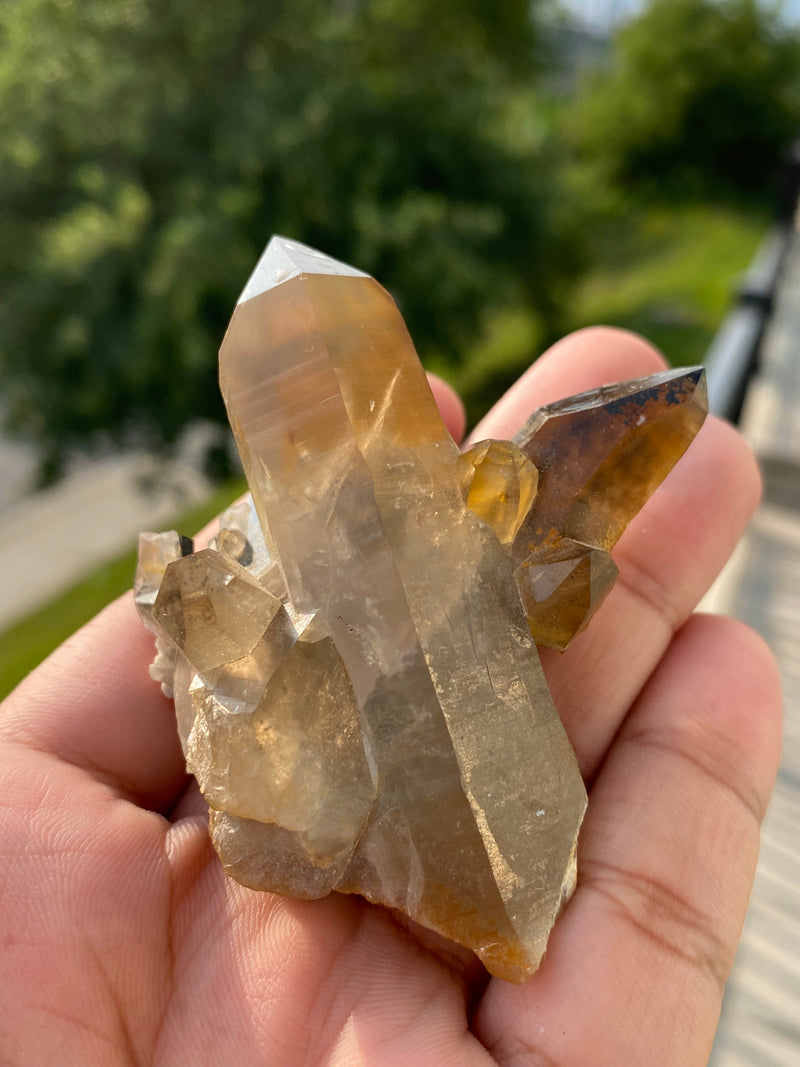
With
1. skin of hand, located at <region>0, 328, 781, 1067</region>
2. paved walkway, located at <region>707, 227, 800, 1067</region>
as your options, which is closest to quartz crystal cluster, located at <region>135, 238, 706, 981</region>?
skin of hand, located at <region>0, 328, 781, 1067</region>

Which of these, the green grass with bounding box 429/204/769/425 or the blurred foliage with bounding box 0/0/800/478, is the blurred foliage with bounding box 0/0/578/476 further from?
the green grass with bounding box 429/204/769/425

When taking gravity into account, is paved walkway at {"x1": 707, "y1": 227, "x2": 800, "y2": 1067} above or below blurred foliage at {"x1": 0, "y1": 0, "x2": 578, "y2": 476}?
below

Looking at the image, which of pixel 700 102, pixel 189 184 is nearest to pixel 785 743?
pixel 189 184

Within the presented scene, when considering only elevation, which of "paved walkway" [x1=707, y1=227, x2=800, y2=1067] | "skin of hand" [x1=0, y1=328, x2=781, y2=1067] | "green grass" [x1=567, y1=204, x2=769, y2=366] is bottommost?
"green grass" [x1=567, y1=204, x2=769, y2=366]

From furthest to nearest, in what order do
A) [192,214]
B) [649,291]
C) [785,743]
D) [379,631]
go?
[649,291]
[192,214]
[785,743]
[379,631]

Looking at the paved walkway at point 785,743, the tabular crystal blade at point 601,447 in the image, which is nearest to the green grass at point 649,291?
the paved walkway at point 785,743

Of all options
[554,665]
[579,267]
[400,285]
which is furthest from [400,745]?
[579,267]

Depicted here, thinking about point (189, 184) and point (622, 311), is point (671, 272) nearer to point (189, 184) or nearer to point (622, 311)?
point (622, 311)
